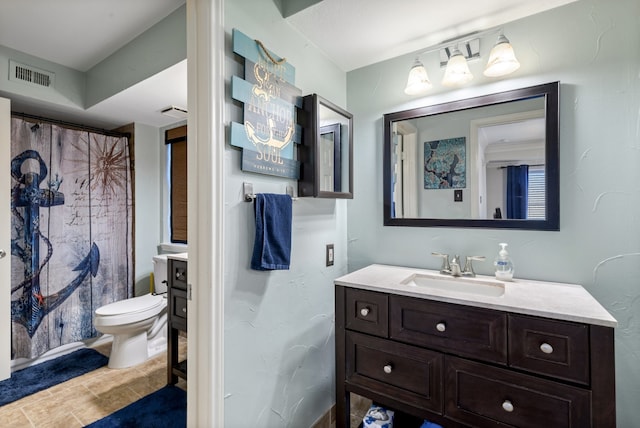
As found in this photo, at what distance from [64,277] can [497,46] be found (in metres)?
3.43

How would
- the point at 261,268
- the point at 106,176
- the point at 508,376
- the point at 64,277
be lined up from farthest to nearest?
1. the point at 106,176
2. the point at 64,277
3. the point at 261,268
4. the point at 508,376

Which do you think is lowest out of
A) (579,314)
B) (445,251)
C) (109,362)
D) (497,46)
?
(109,362)

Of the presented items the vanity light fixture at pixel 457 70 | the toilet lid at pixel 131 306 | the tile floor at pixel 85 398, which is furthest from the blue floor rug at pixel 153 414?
the vanity light fixture at pixel 457 70

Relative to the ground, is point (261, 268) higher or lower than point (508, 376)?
higher

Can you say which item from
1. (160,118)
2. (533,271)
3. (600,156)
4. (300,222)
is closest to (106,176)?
(160,118)

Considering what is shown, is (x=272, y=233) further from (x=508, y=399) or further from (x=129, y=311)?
(x=129, y=311)

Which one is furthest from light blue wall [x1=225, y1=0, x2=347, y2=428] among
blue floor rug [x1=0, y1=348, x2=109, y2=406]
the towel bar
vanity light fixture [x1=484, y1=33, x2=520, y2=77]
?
blue floor rug [x1=0, y1=348, x2=109, y2=406]

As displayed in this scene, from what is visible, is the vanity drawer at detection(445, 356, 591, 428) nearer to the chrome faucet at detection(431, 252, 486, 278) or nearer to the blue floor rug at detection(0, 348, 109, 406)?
the chrome faucet at detection(431, 252, 486, 278)

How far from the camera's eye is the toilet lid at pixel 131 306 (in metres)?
2.18

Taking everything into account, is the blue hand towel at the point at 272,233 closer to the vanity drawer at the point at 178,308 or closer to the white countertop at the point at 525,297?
the white countertop at the point at 525,297

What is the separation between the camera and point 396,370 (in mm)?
1283

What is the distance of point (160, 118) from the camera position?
2.79m

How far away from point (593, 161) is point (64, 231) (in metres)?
3.57

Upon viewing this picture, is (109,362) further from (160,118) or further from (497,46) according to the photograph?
(497,46)
